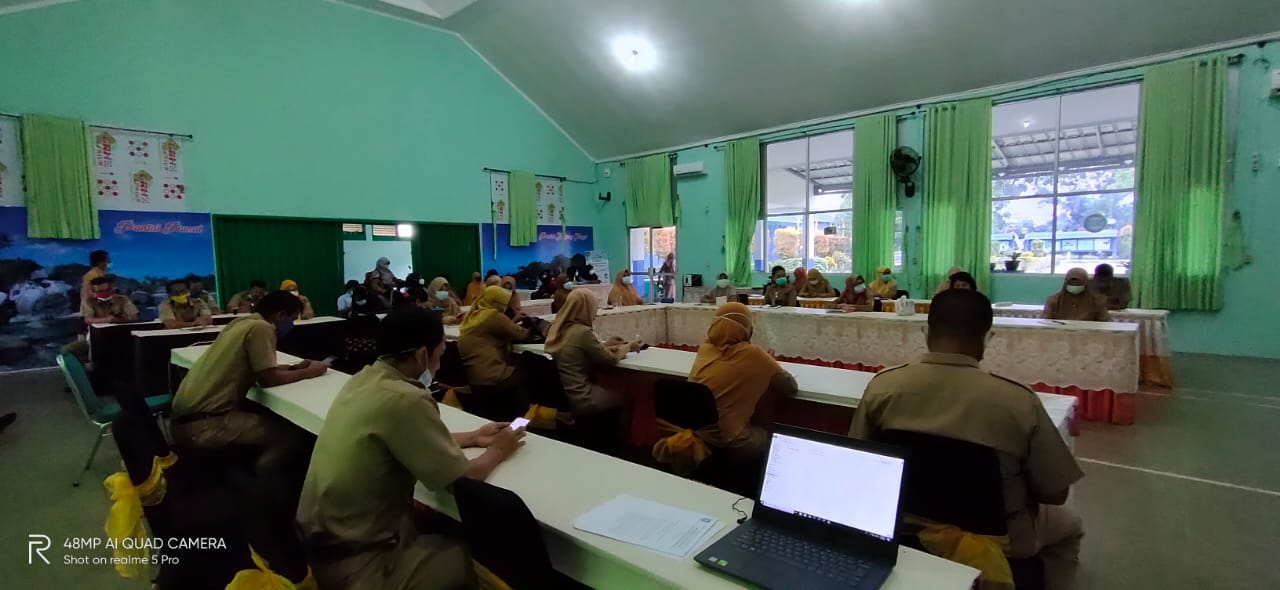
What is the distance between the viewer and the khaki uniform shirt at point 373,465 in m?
1.46

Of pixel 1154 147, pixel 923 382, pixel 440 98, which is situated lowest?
pixel 923 382

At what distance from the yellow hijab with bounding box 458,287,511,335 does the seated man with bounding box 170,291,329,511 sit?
117 cm

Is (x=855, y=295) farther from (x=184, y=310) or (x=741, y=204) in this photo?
(x=184, y=310)

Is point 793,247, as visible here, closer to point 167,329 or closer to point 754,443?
point 754,443

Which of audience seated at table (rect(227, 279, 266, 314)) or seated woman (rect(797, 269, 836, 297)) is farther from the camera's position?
seated woman (rect(797, 269, 836, 297))

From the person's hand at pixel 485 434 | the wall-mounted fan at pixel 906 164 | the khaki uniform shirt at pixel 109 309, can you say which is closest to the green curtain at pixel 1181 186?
the wall-mounted fan at pixel 906 164

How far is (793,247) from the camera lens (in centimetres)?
1070

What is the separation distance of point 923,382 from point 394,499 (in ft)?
5.15

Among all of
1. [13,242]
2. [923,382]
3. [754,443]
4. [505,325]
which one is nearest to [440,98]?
[13,242]

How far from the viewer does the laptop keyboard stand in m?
1.12

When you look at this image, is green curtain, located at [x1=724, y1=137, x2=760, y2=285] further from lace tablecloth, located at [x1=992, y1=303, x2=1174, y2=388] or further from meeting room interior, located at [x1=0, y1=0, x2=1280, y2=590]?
lace tablecloth, located at [x1=992, y1=303, x2=1174, y2=388]

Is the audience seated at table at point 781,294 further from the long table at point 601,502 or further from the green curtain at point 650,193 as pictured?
the long table at point 601,502

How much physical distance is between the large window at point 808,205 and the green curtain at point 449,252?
5.76 m

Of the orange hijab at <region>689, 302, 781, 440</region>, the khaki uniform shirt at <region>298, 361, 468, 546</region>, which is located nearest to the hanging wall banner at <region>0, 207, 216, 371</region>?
the khaki uniform shirt at <region>298, 361, 468, 546</region>
